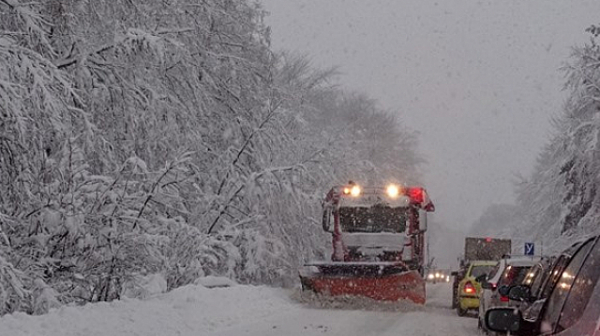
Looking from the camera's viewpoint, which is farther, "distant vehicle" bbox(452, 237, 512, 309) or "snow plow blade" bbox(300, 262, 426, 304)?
"distant vehicle" bbox(452, 237, 512, 309)

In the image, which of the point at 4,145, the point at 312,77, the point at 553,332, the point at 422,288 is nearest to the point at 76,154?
the point at 4,145

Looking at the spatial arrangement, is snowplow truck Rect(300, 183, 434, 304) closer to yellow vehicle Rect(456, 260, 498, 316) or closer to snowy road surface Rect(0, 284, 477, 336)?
yellow vehicle Rect(456, 260, 498, 316)

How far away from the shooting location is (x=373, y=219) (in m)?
20.7

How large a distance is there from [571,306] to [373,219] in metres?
16.9

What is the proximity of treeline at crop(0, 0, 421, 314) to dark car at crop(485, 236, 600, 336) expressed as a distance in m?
7.01

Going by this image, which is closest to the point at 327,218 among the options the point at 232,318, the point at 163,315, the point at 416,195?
the point at 416,195

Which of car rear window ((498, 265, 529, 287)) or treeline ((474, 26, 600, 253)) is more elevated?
treeline ((474, 26, 600, 253))

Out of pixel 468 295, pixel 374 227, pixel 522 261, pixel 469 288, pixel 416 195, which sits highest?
pixel 416 195

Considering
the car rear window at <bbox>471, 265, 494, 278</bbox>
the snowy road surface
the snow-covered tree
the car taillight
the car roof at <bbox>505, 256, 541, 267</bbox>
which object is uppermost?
the snow-covered tree

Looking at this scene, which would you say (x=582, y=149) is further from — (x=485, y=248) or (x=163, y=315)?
(x=163, y=315)

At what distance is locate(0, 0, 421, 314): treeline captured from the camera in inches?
439

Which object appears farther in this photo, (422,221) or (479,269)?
(422,221)

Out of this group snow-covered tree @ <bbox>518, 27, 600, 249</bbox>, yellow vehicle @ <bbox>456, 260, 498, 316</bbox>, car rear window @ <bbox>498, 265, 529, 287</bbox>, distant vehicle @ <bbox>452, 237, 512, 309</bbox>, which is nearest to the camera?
car rear window @ <bbox>498, 265, 529, 287</bbox>

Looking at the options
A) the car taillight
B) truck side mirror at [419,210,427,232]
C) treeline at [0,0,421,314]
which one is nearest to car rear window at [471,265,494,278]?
the car taillight
